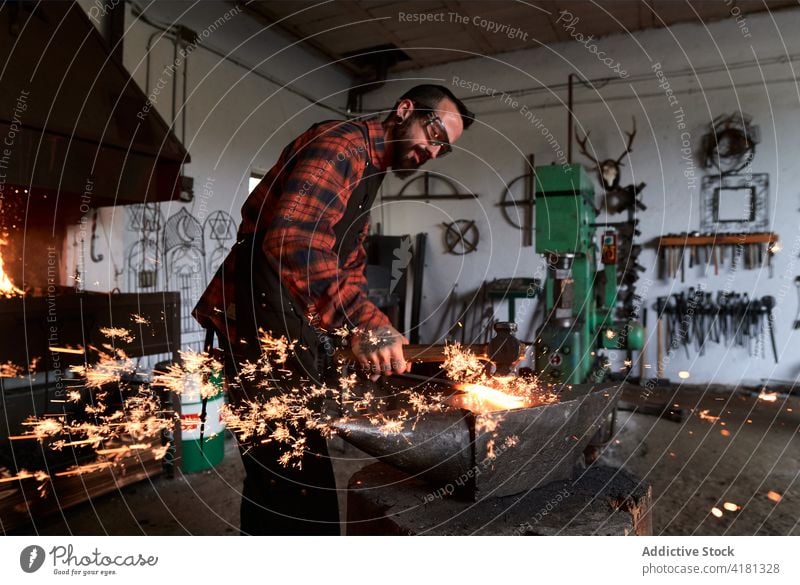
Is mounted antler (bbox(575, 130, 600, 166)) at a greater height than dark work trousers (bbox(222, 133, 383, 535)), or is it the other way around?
mounted antler (bbox(575, 130, 600, 166))

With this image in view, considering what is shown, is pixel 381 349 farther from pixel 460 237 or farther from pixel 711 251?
pixel 711 251

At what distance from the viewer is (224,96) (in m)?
2.30

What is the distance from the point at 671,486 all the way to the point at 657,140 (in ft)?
7.86

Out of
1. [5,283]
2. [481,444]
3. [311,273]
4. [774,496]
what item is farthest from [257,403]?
[774,496]

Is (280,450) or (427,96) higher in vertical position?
(427,96)

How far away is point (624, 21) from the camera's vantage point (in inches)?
113

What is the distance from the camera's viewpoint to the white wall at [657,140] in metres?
3.12

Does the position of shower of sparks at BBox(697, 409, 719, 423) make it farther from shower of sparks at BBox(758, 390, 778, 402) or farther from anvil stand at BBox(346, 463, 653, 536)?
anvil stand at BBox(346, 463, 653, 536)

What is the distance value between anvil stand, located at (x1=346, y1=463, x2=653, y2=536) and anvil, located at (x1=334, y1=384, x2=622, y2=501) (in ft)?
0.09

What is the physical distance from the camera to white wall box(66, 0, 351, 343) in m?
2.15

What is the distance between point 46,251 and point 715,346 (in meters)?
3.64

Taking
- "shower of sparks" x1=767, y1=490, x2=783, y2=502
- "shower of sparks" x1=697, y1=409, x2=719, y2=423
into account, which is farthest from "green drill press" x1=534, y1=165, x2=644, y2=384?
"shower of sparks" x1=767, y1=490, x2=783, y2=502

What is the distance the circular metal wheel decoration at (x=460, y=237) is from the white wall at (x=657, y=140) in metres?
0.05
